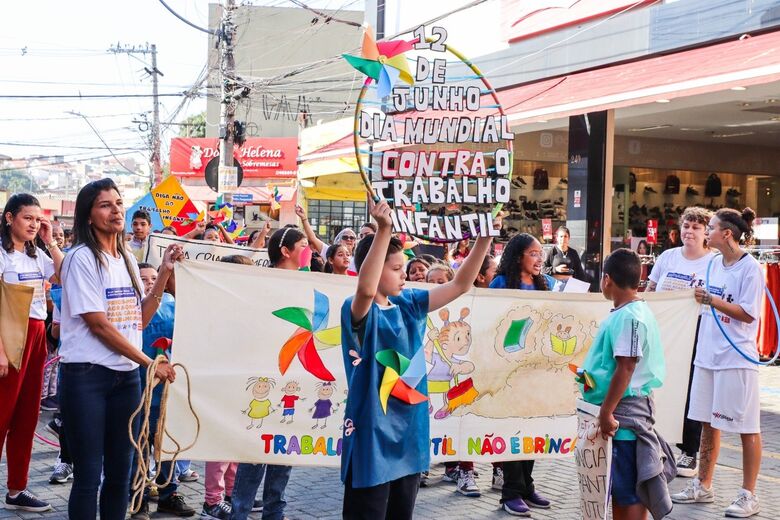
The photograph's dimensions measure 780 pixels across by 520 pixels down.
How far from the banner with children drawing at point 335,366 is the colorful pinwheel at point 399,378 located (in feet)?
7.19

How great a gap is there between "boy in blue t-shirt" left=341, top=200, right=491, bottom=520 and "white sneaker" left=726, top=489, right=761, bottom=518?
323 centimetres

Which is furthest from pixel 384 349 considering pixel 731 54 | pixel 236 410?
pixel 731 54

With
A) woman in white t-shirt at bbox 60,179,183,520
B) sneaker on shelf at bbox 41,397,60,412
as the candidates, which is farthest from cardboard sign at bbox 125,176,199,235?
woman in white t-shirt at bbox 60,179,183,520

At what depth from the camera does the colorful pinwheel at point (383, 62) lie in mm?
3910

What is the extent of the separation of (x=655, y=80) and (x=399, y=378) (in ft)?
32.2

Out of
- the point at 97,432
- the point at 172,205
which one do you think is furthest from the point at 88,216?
the point at 172,205

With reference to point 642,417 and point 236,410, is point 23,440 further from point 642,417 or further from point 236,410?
point 642,417

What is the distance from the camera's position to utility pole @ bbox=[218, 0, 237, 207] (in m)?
25.0

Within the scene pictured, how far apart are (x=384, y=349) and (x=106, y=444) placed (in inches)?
63.1

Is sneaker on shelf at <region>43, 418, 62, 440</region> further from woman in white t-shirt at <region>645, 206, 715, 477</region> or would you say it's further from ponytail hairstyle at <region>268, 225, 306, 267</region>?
woman in white t-shirt at <region>645, 206, 715, 477</region>

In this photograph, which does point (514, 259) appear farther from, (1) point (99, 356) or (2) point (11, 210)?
(2) point (11, 210)

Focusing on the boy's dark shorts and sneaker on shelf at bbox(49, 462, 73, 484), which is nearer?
the boy's dark shorts

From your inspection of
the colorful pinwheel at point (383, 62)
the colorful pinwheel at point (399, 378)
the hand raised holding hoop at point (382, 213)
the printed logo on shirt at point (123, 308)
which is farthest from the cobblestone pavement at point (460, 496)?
the colorful pinwheel at point (383, 62)

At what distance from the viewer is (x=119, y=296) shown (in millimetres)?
4738
